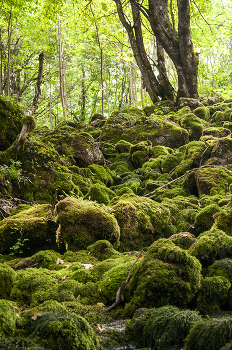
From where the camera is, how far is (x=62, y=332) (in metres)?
2.17

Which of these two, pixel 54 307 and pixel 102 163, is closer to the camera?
pixel 54 307

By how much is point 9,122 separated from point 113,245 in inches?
158

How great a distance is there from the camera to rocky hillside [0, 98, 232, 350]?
2.38m

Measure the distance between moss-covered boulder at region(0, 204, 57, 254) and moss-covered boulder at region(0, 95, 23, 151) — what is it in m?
2.41

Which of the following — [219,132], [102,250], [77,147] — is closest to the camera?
[102,250]

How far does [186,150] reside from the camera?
946 centimetres

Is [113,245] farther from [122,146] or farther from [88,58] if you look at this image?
[88,58]

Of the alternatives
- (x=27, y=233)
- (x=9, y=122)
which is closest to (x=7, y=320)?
(x=27, y=233)

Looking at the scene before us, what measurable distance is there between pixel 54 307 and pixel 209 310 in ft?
4.84

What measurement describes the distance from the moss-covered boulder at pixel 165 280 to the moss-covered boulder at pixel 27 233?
2278 mm

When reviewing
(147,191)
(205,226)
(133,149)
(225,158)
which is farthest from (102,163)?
(205,226)

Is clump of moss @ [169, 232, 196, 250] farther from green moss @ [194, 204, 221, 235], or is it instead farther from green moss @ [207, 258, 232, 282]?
green moss @ [207, 258, 232, 282]

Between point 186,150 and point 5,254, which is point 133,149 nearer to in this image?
point 186,150

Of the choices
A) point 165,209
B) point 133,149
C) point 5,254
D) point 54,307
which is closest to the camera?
point 54,307
